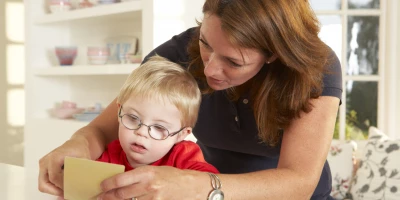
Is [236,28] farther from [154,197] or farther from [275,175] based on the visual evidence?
[154,197]

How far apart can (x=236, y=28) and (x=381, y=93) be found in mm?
2920

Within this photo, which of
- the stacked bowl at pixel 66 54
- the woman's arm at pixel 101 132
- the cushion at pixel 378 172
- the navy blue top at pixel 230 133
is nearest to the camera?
the woman's arm at pixel 101 132

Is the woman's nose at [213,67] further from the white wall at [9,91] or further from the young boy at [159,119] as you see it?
the white wall at [9,91]

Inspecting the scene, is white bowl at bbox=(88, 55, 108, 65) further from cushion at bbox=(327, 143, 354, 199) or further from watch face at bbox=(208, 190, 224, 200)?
watch face at bbox=(208, 190, 224, 200)

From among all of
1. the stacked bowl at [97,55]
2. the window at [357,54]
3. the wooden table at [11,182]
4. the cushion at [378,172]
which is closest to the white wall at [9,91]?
the stacked bowl at [97,55]

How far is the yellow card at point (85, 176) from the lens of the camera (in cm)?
114

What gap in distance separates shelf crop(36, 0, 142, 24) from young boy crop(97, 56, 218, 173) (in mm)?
2093

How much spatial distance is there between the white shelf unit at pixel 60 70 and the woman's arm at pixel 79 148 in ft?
6.83

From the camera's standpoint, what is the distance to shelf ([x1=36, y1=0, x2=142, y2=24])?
141 inches

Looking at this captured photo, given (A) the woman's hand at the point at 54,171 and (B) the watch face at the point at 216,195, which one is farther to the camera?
(A) the woman's hand at the point at 54,171

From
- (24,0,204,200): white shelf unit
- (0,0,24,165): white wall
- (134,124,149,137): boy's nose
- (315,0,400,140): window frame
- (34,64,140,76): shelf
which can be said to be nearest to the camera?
(134,124,149,137): boy's nose

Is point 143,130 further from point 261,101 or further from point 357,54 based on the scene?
point 357,54

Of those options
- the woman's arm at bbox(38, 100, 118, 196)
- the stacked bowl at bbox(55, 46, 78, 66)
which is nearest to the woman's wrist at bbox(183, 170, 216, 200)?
the woman's arm at bbox(38, 100, 118, 196)

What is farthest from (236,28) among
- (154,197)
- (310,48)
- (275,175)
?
(154,197)
